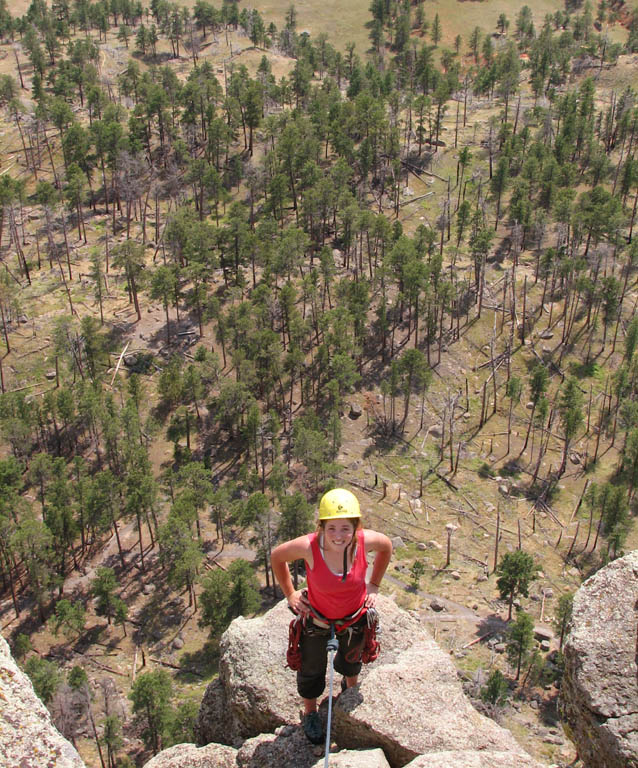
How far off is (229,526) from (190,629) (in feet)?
36.6

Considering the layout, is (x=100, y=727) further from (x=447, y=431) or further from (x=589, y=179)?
(x=589, y=179)

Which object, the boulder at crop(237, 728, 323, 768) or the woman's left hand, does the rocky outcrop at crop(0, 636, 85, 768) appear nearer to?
the boulder at crop(237, 728, 323, 768)

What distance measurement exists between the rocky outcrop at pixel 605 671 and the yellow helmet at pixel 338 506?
5.19 m

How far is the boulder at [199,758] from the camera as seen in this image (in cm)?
1708

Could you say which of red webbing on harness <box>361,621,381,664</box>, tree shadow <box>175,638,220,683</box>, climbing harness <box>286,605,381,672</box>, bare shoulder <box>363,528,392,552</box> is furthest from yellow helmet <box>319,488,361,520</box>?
tree shadow <box>175,638,220,683</box>

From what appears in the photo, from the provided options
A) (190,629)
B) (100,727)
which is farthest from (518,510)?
(100,727)

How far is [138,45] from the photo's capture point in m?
161

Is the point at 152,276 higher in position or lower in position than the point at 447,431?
higher

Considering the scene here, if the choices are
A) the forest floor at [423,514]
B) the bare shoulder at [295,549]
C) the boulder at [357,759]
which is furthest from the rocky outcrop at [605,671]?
the forest floor at [423,514]

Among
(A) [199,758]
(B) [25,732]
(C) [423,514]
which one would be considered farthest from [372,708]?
(C) [423,514]

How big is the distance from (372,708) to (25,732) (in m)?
8.61

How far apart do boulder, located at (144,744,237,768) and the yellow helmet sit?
21.7 feet

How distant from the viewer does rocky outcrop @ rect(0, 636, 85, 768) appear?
9.99m

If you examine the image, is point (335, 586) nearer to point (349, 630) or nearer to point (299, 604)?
point (299, 604)
